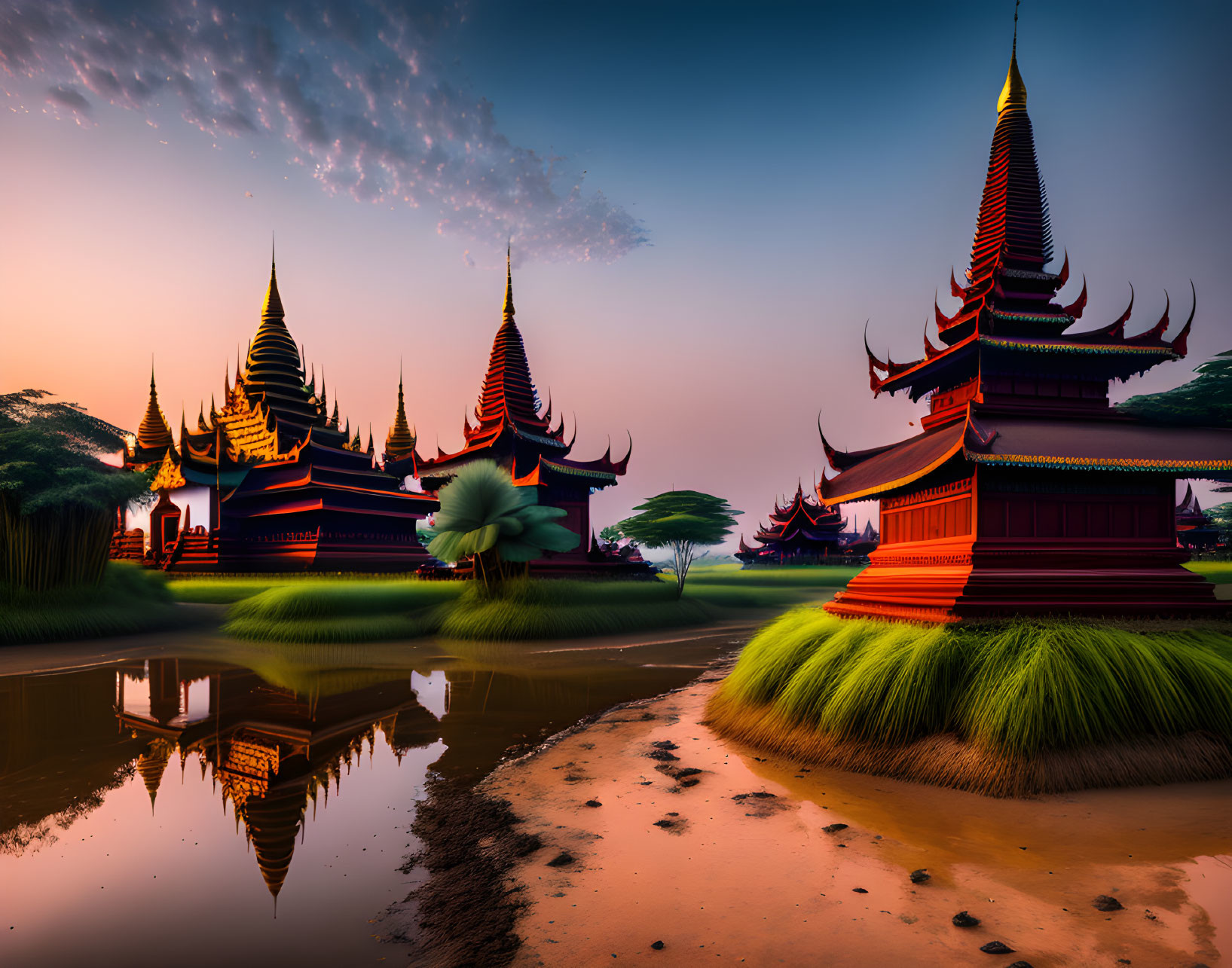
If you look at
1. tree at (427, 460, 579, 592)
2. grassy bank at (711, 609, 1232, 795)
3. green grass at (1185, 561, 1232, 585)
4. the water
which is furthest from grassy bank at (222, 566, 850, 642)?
green grass at (1185, 561, 1232, 585)

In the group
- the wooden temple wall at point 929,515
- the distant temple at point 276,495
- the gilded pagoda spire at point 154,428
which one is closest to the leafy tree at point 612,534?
the distant temple at point 276,495

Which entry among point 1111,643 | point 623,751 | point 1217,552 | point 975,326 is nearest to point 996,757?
point 1111,643

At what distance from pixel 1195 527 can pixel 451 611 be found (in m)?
40.8

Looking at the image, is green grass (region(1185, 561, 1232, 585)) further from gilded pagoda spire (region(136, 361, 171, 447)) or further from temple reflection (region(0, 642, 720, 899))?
gilded pagoda spire (region(136, 361, 171, 447))

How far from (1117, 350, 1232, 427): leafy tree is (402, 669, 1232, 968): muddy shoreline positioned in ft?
24.2

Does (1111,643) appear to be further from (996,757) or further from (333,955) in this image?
→ (333,955)

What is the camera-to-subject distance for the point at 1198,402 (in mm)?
12164

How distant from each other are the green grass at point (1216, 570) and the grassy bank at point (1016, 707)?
1879cm

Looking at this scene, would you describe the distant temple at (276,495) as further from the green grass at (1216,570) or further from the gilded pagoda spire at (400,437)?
the green grass at (1216,570)

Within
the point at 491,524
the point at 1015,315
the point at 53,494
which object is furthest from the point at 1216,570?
the point at 53,494

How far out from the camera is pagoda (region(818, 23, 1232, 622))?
924 centimetres

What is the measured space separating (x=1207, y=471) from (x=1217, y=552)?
30019mm

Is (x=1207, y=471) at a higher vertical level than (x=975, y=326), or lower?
lower

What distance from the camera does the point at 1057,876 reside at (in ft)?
14.7
